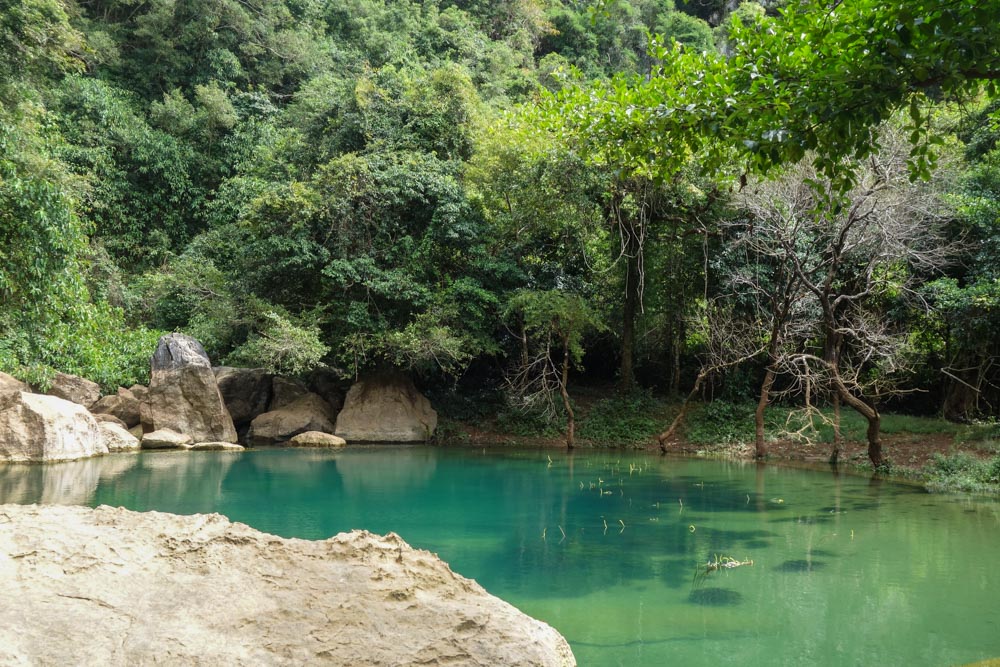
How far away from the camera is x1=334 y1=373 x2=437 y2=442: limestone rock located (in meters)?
19.5

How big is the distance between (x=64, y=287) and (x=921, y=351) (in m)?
18.2

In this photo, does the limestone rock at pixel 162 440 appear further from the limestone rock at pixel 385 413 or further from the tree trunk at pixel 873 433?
A: the tree trunk at pixel 873 433

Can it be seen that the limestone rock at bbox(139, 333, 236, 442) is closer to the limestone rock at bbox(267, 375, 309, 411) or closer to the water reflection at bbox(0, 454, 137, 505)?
the limestone rock at bbox(267, 375, 309, 411)

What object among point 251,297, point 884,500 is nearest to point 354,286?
point 251,297

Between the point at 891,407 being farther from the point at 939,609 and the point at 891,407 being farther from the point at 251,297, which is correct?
the point at 251,297

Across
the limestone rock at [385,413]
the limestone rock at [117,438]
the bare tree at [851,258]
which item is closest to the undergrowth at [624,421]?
the bare tree at [851,258]

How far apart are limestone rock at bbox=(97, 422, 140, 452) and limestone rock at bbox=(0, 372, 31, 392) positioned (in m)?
1.77

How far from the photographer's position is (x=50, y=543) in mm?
3943

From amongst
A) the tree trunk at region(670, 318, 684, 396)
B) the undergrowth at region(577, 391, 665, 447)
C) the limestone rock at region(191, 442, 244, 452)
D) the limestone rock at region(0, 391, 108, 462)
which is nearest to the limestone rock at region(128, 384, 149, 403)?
the limestone rock at region(191, 442, 244, 452)

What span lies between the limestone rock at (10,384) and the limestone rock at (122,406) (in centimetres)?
319

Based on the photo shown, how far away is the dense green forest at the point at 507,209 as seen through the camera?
518 cm

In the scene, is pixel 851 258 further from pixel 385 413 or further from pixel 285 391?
pixel 285 391

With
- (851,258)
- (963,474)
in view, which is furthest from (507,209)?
(963,474)

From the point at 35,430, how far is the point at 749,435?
15.5 meters
